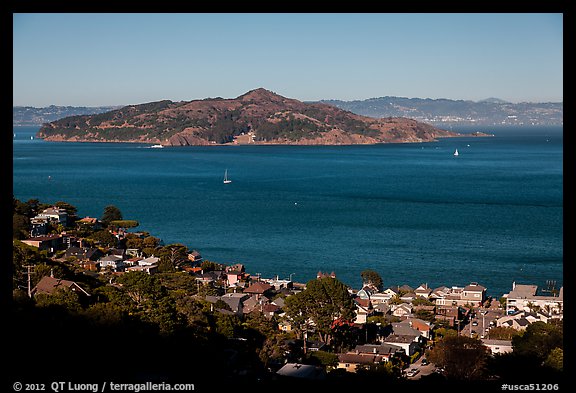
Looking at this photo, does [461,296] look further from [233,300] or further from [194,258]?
[194,258]

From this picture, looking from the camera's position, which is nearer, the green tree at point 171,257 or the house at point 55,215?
the green tree at point 171,257

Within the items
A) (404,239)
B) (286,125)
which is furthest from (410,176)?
(286,125)

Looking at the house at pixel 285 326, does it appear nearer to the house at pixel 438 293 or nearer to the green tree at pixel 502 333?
the green tree at pixel 502 333

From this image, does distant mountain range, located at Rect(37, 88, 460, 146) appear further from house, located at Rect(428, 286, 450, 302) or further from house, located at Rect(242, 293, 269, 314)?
house, located at Rect(242, 293, 269, 314)

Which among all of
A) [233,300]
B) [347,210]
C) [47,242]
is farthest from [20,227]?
[347,210]

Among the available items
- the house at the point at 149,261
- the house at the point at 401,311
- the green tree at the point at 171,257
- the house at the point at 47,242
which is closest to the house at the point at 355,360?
the house at the point at 401,311
